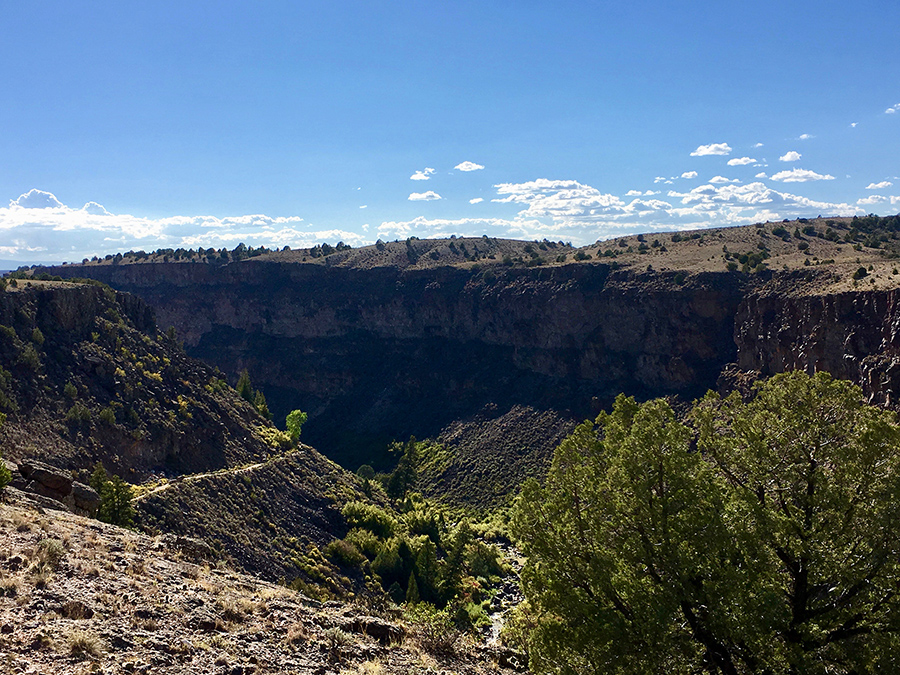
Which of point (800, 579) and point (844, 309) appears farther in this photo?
point (844, 309)

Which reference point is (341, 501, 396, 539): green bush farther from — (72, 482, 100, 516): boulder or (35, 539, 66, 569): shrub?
(35, 539, 66, 569): shrub

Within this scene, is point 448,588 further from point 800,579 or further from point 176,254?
point 176,254

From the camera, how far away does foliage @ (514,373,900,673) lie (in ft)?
48.3

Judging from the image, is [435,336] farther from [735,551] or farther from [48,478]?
[735,551]

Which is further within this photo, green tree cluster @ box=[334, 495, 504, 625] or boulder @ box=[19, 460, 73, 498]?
green tree cluster @ box=[334, 495, 504, 625]

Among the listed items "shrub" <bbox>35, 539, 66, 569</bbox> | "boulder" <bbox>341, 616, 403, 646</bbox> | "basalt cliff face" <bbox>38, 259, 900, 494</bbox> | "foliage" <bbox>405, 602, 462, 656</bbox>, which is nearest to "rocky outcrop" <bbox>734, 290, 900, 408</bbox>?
"basalt cliff face" <bbox>38, 259, 900, 494</bbox>

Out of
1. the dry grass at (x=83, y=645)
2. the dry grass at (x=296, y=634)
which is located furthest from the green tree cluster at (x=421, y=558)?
the dry grass at (x=83, y=645)

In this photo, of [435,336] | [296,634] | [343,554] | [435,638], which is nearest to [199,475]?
[343,554]

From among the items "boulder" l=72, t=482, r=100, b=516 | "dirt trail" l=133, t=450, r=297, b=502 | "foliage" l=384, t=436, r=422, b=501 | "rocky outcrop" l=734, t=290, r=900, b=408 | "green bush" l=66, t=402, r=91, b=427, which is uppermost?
"rocky outcrop" l=734, t=290, r=900, b=408

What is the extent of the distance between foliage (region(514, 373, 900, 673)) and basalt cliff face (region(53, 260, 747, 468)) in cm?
5892

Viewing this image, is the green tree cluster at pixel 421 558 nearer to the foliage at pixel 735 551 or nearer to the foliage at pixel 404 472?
the foliage at pixel 404 472

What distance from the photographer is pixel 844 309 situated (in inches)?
2248

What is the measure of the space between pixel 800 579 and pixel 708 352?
211ft

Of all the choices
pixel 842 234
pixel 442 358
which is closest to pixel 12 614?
pixel 442 358
